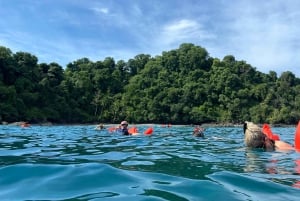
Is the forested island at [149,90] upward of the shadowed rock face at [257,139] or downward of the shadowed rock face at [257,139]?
upward

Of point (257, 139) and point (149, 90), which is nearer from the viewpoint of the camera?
point (257, 139)

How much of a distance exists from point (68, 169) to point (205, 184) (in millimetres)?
1679

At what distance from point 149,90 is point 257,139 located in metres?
81.6

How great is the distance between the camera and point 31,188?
3.36 m

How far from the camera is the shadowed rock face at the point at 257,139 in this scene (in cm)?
730

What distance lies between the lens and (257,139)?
289 inches

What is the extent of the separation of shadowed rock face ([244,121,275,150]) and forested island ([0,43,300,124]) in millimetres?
56314

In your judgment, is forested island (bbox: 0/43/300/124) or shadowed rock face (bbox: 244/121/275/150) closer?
shadowed rock face (bbox: 244/121/275/150)

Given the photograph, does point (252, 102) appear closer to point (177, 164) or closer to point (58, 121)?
point (58, 121)

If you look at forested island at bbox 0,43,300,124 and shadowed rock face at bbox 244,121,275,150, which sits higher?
forested island at bbox 0,43,300,124

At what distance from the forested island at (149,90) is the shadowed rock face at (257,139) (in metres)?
56.3

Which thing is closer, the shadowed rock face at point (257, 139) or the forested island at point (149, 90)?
the shadowed rock face at point (257, 139)

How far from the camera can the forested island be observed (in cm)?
6569

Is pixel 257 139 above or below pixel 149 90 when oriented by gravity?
below
